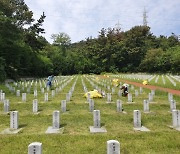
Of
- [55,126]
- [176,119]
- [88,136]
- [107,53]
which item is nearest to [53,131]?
[55,126]

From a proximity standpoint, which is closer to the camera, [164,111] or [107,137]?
[107,137]

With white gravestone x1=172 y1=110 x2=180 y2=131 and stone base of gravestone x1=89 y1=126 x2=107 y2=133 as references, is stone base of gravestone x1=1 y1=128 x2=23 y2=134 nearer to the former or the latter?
stone base of gravestone x1=89 y1=126 x2=107 y2=133

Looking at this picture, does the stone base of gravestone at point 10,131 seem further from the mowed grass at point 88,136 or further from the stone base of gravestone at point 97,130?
the stone base of gravestone at point 97,130

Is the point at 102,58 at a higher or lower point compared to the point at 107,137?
higher

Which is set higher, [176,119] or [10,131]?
[176,119]

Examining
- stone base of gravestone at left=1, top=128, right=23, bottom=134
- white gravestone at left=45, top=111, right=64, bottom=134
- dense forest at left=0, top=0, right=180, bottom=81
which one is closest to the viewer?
stone base of gravestone at left=1, top=128, right=23, bottom=134

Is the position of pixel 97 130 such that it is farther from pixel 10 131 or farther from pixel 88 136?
pixel 10 131

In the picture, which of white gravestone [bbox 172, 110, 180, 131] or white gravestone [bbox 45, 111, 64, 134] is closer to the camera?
white gravestone [bbox 45, 111, 64, 134]

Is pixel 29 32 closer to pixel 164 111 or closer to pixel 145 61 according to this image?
pixel 145 61

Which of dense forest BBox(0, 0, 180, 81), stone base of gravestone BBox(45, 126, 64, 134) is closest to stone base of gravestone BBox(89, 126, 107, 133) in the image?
stone base of gravestone BBox(45, 126, 64, 134)

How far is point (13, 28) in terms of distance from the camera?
2584cm

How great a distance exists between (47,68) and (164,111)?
50978mm

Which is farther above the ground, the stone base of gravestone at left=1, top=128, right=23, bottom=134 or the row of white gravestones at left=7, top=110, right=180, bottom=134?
the row of white gravestones at left=7, top=110, right=180, bottom=134

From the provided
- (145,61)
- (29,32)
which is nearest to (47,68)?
(29,32)
